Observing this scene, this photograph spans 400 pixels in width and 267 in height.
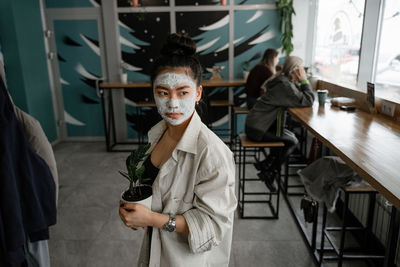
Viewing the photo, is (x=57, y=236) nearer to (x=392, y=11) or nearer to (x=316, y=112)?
(x=316, y=112)

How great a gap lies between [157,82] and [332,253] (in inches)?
76.2

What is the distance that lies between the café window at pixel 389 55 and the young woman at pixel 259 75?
1226mm

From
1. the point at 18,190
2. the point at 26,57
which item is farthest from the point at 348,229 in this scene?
the point at 26,57

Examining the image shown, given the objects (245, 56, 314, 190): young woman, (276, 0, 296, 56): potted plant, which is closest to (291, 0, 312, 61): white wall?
(276, 0, 296, 56): potted plant

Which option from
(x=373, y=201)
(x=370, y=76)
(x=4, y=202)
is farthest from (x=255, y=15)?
(x=4, y=202)

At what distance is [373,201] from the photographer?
6.70 feet

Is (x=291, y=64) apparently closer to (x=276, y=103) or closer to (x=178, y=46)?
(x=276, y=103)

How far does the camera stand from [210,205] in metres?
0.87

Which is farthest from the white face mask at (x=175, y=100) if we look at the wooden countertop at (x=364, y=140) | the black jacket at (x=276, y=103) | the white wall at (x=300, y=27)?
the white wall at (x=300, y=27)

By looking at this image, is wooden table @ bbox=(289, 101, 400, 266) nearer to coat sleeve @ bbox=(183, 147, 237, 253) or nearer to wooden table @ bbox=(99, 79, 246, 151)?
coat sleeve @ bbox=(183, 147, 237, 253)

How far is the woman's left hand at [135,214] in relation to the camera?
0.86m

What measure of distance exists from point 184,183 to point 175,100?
27 centimetres

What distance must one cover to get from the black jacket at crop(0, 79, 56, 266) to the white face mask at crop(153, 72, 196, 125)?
2.01ft

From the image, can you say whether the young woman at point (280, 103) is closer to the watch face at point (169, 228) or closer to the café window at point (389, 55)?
Result: the café window at point (389, 55)
